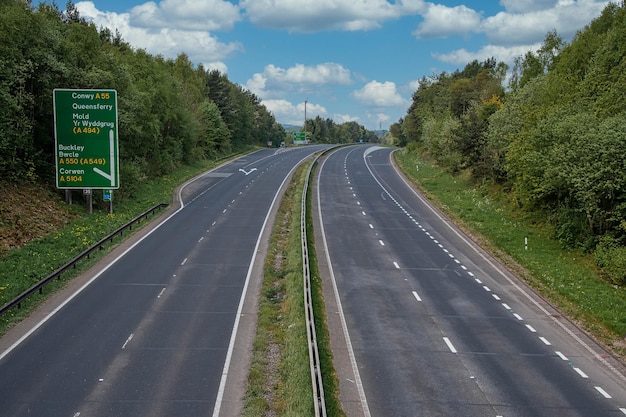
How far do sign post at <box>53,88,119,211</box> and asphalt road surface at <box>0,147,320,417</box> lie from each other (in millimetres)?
5595

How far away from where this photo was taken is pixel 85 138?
37.7 m

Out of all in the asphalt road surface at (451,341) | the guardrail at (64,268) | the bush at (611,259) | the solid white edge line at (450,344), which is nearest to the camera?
the asphalt road surface at (451,341)

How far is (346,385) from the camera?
55.2ft

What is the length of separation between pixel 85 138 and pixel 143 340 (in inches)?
849

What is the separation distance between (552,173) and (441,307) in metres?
14.2

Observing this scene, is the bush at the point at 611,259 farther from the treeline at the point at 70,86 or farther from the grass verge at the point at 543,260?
the treeline at the point at 70,86

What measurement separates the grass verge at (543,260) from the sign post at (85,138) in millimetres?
23240

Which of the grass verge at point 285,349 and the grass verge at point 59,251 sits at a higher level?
the grass verge at point 59,251

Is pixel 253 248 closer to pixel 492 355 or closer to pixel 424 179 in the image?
pixel 492 355

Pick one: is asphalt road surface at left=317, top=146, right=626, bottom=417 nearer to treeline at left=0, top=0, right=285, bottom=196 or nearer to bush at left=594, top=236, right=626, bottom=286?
bush at left=594, top=236, right=626, bottom=286

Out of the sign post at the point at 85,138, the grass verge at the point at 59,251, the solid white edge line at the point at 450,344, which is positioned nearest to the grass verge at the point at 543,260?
the solid white edge line at the point at 450,344

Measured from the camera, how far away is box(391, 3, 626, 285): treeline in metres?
31.4

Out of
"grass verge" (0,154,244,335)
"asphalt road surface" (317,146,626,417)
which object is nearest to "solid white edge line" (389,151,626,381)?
"asphalt road surface" (317,146,626,417)

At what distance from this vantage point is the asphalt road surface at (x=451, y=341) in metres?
16.0
